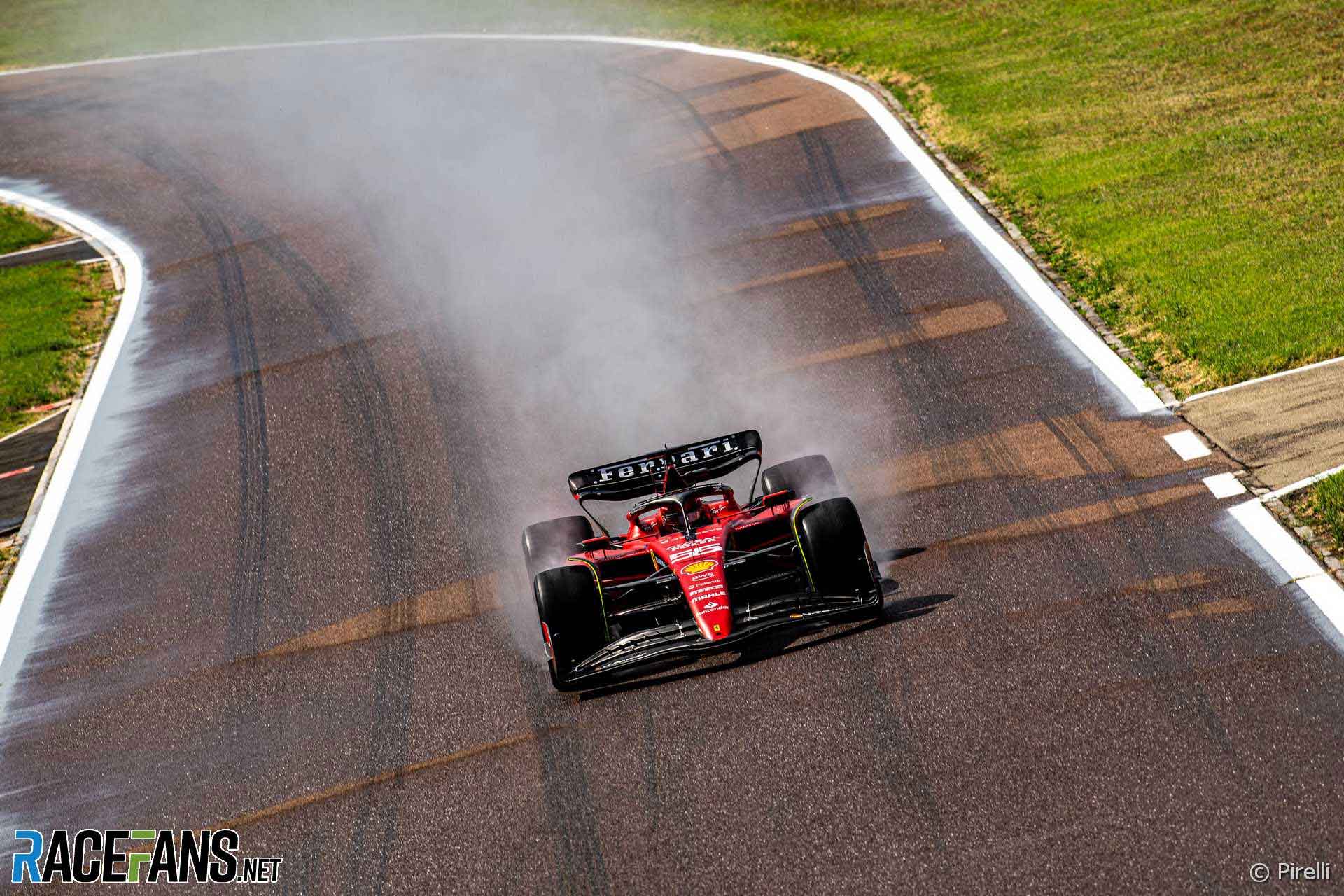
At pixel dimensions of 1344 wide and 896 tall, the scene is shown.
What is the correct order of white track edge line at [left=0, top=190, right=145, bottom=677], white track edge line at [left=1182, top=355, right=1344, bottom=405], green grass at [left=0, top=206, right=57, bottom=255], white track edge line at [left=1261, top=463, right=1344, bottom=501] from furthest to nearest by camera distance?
green grass at [left=0, top=206, right=57, bottom=255] → white track edge line at [left=0, top=190, right=145, bottom=677] → white track edge line at [left=1182, top=355, right=1344, bottom=405] → white track edge line at [left=1261, top=463, right=1344, bottom=501]

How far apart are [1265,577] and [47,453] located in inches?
503

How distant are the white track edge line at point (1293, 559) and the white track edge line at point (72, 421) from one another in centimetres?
999

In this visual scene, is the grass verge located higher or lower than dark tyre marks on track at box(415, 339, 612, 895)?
higher

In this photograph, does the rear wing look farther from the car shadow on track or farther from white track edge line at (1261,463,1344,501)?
white track edge line at (1261,463,1344,501)

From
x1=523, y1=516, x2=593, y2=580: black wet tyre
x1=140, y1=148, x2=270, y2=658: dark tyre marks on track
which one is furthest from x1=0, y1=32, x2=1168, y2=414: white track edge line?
x1=140, y1=148, x2=270, y2=658: dark tyre marks on track

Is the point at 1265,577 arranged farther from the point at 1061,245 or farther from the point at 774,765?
the point at 1061,245

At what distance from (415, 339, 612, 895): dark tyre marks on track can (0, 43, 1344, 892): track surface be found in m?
0.03

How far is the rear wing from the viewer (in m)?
10.8

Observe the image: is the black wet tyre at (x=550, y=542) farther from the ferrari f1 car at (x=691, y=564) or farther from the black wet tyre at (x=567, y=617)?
the black wet tyre at (x=567, y=617)

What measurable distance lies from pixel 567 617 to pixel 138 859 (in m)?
3.14

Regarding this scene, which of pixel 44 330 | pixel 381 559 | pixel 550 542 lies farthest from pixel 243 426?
pixel 550 542

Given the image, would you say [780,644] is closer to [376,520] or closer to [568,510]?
[568,510]

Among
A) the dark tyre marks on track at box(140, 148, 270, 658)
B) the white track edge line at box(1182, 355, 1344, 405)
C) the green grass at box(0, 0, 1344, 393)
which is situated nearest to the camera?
the dark tyre marks on track at box(140, 148, 270, 658)

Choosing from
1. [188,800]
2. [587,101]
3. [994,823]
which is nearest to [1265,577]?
[994,823]
